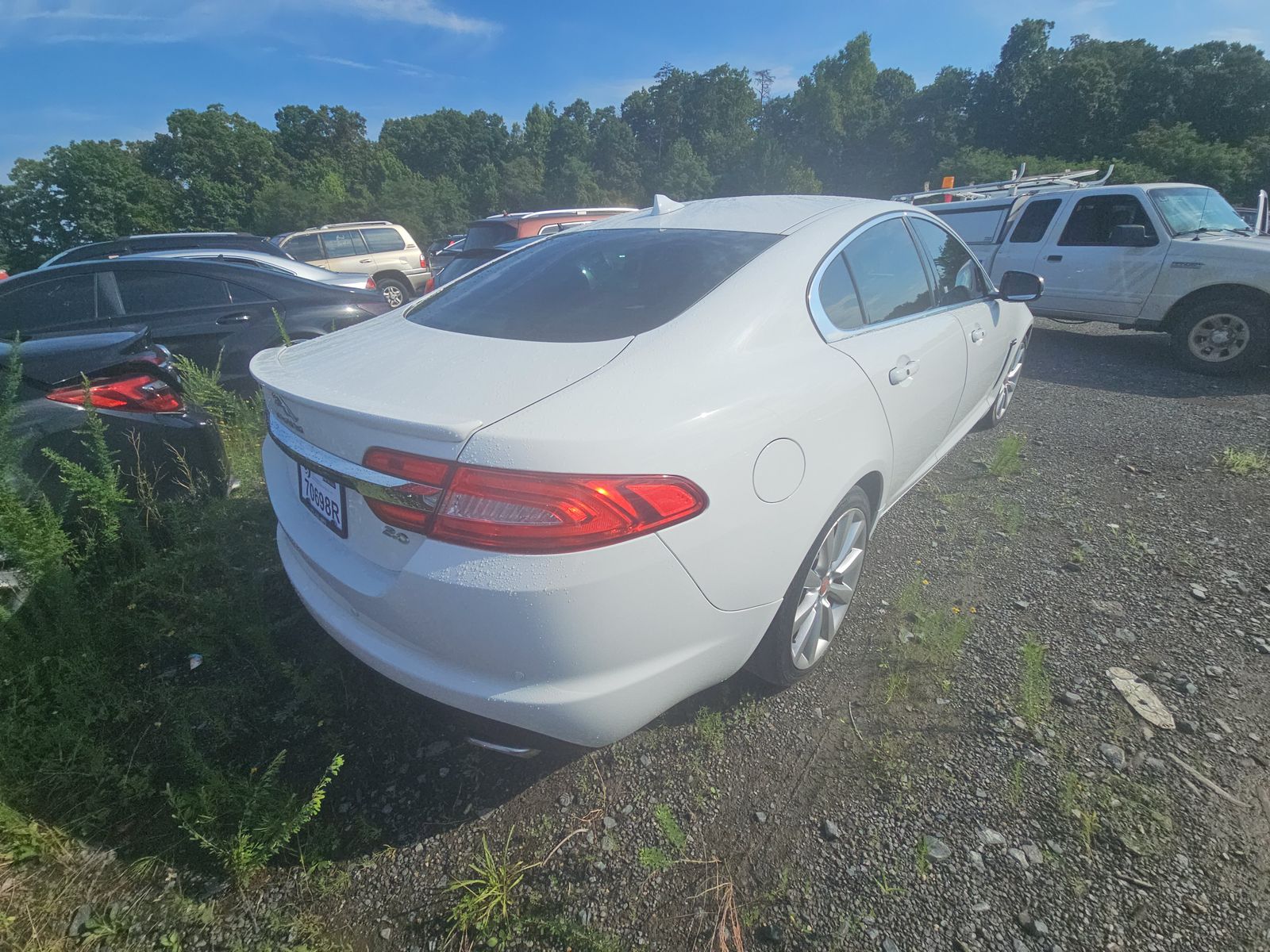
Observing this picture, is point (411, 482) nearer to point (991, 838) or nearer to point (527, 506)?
point (527, 506)

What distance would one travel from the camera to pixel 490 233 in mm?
10000

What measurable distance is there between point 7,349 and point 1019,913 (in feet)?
14.8

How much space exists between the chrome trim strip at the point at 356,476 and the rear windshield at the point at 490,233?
8671 millimetres

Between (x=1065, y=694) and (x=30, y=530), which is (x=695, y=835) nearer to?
(x=1065, y=694)

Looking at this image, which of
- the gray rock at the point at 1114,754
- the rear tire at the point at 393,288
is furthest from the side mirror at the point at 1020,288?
the rear tire at the point at 393,288

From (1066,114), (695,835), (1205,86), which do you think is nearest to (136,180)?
(695,835)

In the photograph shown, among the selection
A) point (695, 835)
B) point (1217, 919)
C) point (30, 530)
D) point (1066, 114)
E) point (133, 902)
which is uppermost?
point (1066, 114)

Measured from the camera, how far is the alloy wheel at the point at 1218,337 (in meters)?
5.79

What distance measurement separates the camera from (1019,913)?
61.9 inches

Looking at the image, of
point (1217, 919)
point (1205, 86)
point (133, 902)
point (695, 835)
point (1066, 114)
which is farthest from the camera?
point (1066, 114)

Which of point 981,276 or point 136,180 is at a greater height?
point 981,276

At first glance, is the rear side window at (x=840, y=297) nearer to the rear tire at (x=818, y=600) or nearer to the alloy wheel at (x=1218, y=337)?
the rear tire at (x=818, y=600)

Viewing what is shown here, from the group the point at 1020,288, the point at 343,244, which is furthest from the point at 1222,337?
the point at 343,244

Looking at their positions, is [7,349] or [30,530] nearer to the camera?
[30,530]
